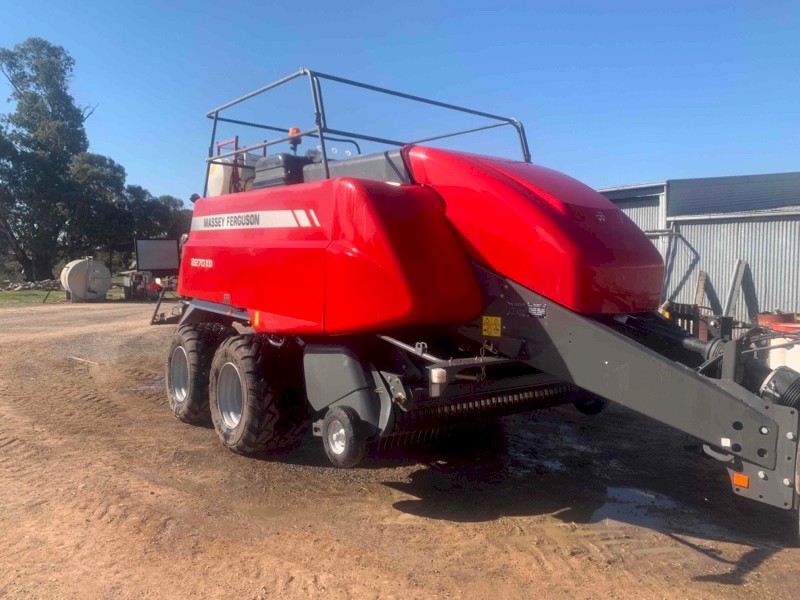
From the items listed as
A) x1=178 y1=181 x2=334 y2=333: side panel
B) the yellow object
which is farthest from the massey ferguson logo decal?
the yellow object

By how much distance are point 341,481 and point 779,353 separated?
165 inches

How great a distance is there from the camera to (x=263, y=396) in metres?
5.11

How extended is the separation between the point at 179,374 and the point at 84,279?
19.6 m

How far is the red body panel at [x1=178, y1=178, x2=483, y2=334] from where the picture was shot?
4.00 metres

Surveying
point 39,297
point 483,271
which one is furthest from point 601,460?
point 39,297

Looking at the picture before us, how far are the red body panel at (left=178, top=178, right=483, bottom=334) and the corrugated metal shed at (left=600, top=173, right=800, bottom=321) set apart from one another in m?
11.9

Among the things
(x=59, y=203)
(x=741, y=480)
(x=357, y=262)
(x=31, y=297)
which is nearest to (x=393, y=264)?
(x=357, y=262)

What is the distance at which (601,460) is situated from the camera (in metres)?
5.47

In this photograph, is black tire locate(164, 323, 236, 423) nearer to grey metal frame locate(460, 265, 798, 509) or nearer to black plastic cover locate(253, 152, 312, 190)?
black plastic cover locate(253, 152, 312, 190)

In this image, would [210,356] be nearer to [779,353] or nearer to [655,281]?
[655,281]

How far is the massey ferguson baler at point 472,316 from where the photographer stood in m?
3.61

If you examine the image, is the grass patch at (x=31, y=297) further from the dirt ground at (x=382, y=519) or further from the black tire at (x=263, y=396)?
the black tire at (x=263, y=396)

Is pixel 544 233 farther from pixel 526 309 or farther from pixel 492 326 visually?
pixel 492 326

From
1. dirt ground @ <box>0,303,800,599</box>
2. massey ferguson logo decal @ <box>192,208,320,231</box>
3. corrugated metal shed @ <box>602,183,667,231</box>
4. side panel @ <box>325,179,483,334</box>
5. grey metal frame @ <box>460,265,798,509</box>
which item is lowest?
dirt ground @ <box>0,303,800,599</box>
